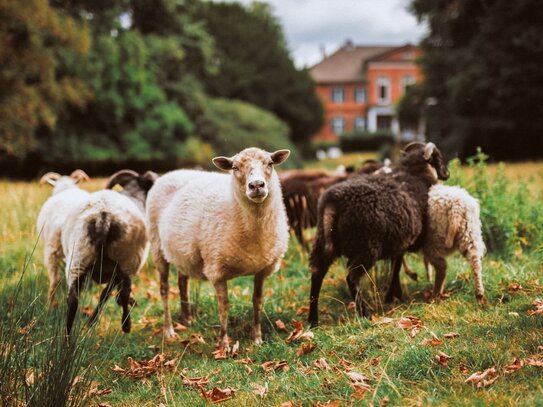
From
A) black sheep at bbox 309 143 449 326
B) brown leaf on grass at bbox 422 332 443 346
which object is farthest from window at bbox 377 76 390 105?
brown leaf on grass at bbox 422 332 443 346

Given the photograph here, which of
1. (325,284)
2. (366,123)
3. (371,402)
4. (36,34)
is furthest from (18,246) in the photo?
(366,123)

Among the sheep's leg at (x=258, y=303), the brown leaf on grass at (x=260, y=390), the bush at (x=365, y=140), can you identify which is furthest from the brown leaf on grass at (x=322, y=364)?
the bush at (x=365, y=140)

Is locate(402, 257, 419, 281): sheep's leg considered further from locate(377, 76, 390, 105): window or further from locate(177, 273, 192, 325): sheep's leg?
locate(377, 76, 390, 105): window

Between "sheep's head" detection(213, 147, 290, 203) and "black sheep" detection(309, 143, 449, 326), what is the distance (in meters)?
0.86

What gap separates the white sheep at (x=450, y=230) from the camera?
5.90m

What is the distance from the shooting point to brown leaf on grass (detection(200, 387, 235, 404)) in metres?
4.32

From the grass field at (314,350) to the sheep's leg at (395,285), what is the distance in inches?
4.7

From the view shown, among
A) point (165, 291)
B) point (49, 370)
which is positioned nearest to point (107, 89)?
point (165, 291)

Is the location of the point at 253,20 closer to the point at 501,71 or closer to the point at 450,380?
the point at 501,71

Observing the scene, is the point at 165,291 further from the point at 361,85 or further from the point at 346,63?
the point at 346,63

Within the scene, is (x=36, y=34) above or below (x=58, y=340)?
above

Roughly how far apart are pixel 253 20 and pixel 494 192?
1597 inches

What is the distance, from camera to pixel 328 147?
193 feet

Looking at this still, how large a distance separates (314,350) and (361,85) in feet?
219
